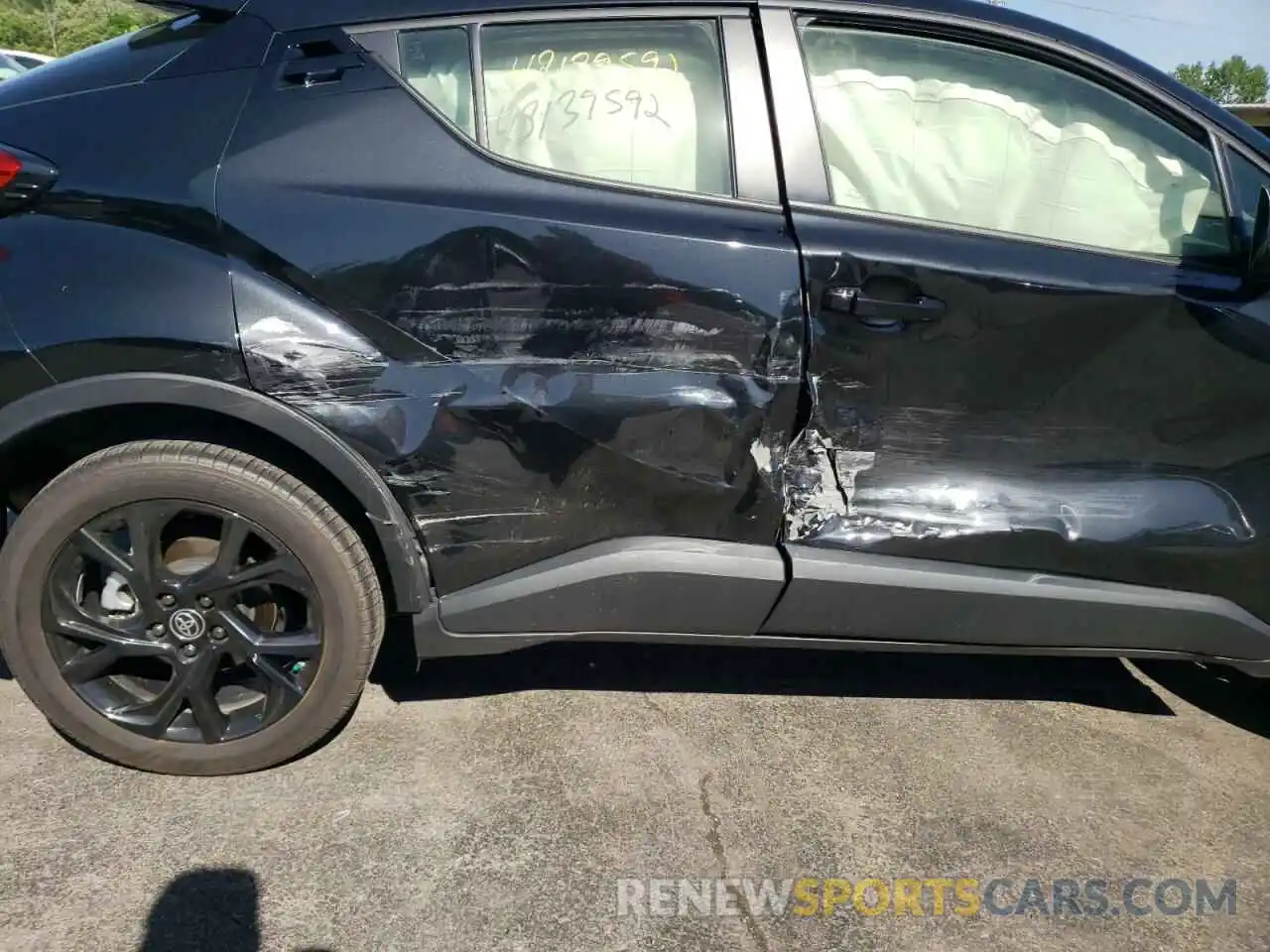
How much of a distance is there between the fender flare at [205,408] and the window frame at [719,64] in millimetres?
710

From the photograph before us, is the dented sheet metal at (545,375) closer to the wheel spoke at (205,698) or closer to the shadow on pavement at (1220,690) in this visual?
the wheel spoke at (205,698)

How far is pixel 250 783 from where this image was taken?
2311 millimetres

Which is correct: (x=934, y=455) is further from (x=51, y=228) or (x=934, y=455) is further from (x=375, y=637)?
(x=51, y=228)

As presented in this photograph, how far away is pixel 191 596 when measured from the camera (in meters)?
2.17

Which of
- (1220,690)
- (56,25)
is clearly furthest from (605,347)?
(56,25)

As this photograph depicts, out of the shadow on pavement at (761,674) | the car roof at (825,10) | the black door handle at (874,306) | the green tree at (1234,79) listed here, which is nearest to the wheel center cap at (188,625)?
the shadow on pavement at (761,674)

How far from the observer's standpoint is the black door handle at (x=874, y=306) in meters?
2.10

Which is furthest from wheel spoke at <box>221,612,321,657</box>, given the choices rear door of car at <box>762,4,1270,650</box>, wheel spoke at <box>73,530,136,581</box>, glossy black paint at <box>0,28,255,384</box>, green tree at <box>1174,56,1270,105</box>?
green tree at <box>1174,56,1270,105</box>

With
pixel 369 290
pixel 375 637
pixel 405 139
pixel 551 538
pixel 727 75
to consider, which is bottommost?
pixel 375 637

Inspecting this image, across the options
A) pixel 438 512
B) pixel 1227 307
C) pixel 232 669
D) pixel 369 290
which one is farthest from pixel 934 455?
pixel 232 669

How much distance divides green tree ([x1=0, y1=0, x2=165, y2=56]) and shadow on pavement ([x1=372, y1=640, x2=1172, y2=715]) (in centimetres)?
3554

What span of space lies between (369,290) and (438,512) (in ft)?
1.68

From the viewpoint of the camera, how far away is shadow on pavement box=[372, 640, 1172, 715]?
2795mm

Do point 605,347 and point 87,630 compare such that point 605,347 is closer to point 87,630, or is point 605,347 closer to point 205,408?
point 205,408
